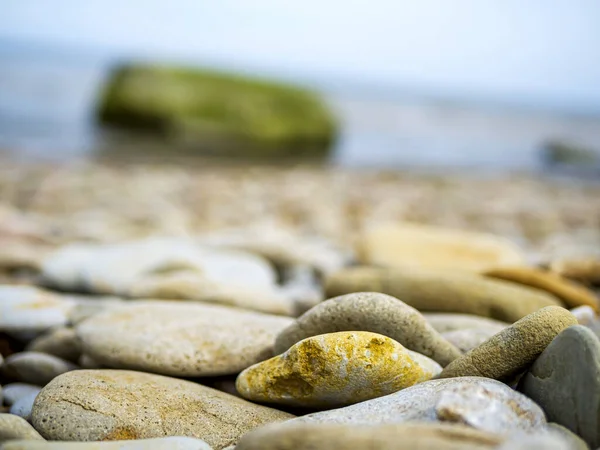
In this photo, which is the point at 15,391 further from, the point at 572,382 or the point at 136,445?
the point at 572,382

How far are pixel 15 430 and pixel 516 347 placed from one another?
1.45 metres

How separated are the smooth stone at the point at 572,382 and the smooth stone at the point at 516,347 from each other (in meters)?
0.05

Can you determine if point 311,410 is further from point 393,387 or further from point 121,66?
point 121,66

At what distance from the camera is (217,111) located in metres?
14.8

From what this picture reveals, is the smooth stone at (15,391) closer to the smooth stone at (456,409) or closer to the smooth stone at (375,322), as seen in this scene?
the smooth stone at (375,322)

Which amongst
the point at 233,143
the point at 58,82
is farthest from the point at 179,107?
the point at 58,82

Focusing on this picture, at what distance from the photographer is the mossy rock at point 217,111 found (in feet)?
47.4

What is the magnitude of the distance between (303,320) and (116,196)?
5560 mm

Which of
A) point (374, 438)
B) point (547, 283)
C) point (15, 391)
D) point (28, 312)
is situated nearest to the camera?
point (374, 438)

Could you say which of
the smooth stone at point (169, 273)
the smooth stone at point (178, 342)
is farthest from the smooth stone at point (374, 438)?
the smooth stone at point (169, 273)

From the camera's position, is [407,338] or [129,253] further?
[129,253]

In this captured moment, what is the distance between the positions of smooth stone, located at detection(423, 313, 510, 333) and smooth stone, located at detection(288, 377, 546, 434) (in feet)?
2.64

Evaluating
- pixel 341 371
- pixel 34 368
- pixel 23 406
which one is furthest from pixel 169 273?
pixel 341 371

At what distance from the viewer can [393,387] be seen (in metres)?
1.79
